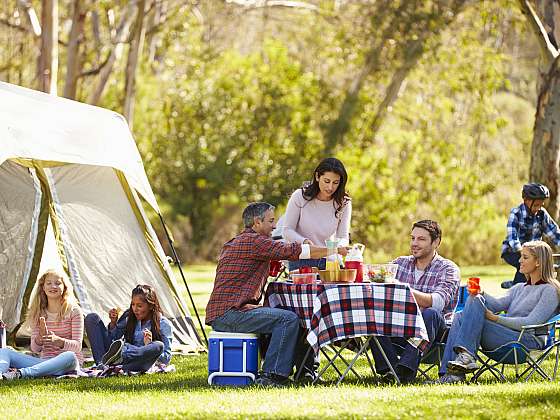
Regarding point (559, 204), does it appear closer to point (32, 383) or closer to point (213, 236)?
point (32, 383)

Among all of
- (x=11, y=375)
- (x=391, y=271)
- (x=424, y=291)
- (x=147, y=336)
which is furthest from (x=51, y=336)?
(x=424, y=291)

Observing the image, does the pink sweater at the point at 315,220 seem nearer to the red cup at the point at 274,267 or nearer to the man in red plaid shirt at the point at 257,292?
the red cup at the point at 274,267

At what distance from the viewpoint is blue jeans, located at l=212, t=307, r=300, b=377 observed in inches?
243

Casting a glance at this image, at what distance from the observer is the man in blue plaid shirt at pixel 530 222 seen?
7891 mm

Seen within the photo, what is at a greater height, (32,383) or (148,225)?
(148,225)

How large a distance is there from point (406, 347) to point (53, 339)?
7.05 feet

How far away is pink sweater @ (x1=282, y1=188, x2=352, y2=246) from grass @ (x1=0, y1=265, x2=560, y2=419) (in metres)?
→ 1.01

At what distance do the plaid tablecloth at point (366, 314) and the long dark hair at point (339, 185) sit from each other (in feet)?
3.92

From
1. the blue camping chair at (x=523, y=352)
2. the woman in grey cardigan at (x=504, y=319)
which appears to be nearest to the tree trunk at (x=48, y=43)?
the woman in grey cardigan at (x=504, y=319)

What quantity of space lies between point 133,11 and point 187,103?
6629mm

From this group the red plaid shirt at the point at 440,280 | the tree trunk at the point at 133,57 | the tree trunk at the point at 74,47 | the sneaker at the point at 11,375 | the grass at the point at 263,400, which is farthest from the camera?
the tree trunk at the point at 133,57

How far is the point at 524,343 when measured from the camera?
241 inches

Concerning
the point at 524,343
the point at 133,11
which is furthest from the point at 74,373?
the point at 133,11

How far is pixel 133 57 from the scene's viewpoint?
1647 centimetres
